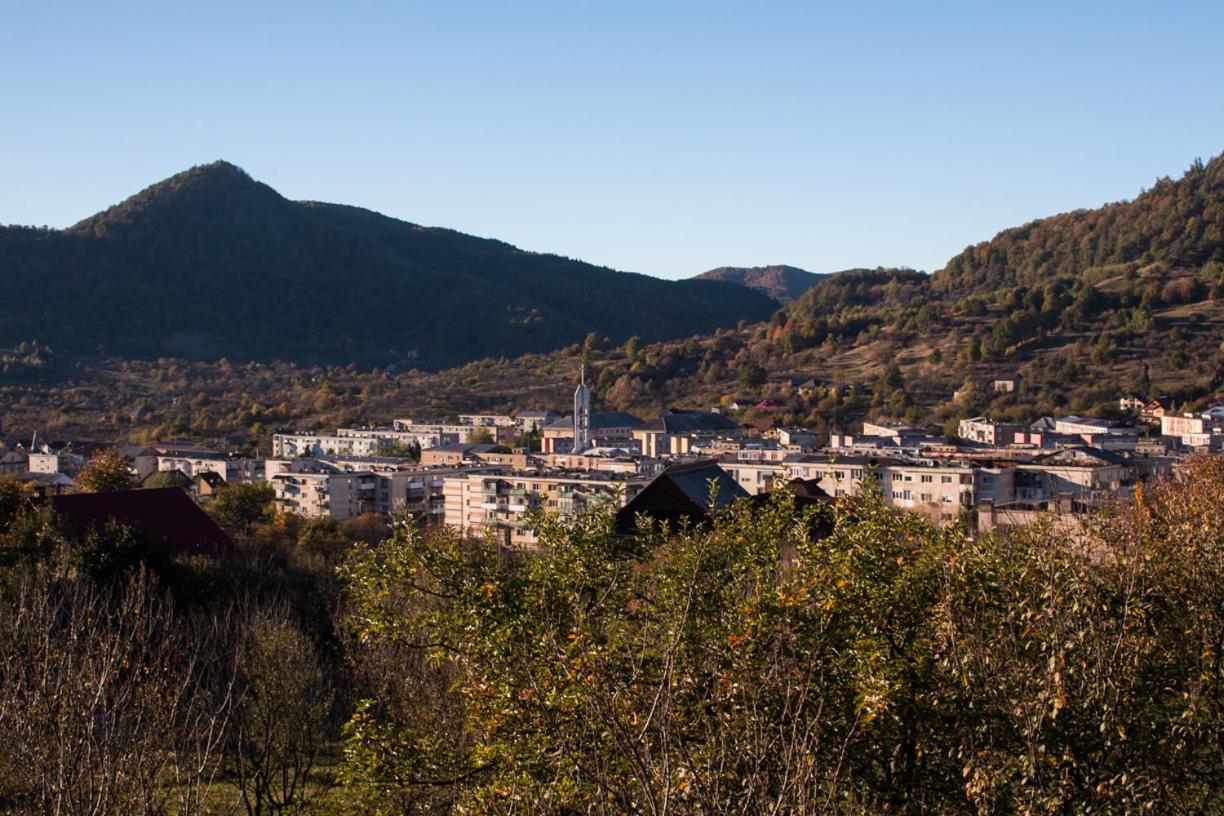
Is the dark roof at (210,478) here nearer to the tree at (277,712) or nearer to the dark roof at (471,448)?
the dark roof at (471,448)

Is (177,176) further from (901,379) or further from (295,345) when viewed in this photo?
(901,379)

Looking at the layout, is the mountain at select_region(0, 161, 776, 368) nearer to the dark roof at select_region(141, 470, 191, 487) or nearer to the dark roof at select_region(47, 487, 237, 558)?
the dark roof at select_region(141, 470, 191, 487)

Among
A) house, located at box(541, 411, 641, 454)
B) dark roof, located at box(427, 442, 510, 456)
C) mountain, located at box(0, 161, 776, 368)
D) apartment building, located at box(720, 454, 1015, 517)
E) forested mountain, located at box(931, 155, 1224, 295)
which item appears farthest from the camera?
Answer: mountain, located at box(0, 161, 776, 368)

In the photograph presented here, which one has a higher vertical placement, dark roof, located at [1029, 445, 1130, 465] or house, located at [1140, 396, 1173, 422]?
house, located at [1140, 396, 1173, 422]

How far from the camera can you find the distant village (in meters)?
35.9

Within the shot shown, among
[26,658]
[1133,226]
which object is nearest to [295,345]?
[1133,226]

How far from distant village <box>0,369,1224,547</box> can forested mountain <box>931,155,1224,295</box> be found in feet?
109

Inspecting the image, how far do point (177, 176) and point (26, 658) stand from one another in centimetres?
15009

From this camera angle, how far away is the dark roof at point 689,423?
67812mm

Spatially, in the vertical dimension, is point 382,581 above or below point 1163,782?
above

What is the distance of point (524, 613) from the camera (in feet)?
26.2

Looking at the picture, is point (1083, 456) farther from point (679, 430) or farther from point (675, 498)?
point (679, 430)

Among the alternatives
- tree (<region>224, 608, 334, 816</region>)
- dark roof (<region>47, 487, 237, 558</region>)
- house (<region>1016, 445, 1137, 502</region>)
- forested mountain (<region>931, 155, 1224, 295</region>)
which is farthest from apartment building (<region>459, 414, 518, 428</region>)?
tree (<region>224, 608, 334, 816</region>)

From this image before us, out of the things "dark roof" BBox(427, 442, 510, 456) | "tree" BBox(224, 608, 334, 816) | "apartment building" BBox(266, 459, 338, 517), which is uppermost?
"dark roof" BBox(427, 442, 510, 456)
